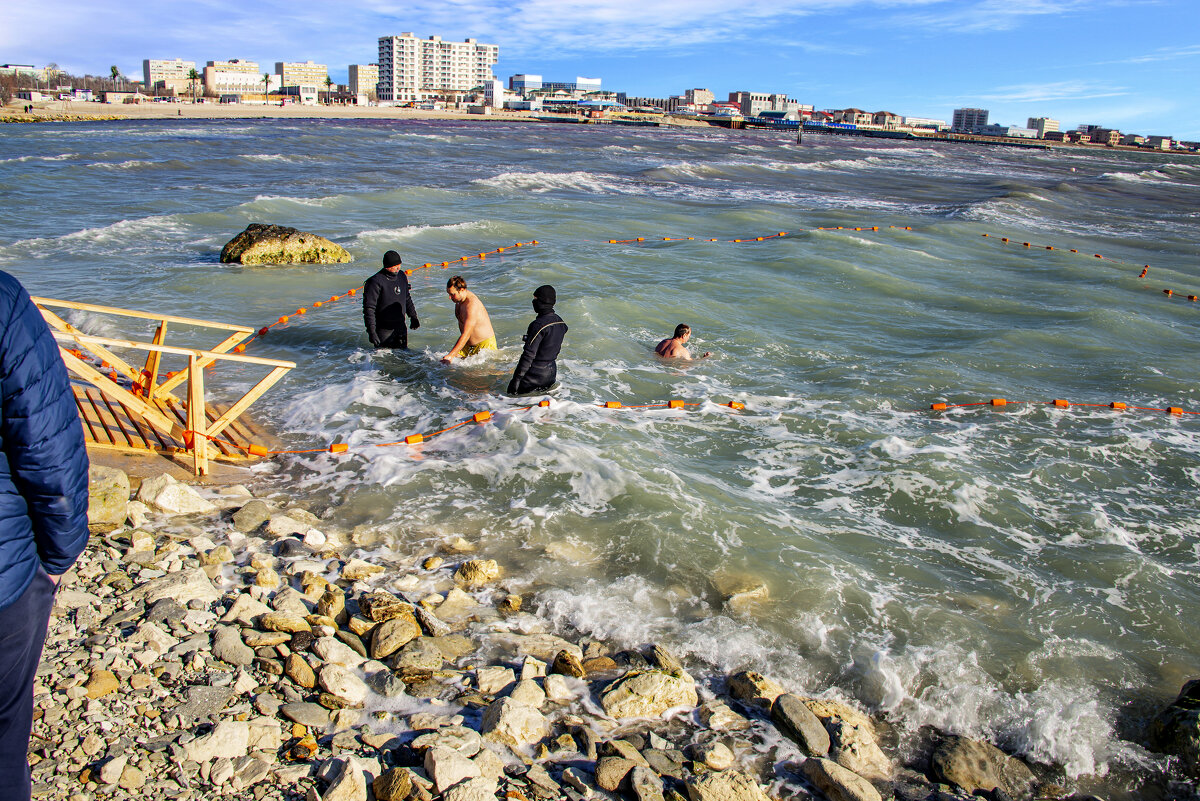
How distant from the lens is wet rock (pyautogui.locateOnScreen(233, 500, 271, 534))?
17.8ft

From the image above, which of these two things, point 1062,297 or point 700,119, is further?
point 700,119

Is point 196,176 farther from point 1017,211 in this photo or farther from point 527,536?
point 1017,211

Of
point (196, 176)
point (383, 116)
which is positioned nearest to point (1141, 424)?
point (196, 176)

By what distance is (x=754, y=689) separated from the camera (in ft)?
13.6

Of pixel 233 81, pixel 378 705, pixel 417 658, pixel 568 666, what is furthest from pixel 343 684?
pixel 233 81

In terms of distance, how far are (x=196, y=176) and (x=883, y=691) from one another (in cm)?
3254

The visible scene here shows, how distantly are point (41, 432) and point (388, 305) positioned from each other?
7511 mm

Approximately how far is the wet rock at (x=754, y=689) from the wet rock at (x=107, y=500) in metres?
4.01

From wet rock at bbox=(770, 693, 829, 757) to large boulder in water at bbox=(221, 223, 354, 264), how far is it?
14.0 m

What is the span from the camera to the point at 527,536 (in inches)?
229

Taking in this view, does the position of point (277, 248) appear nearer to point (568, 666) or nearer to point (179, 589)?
point (179, 589)

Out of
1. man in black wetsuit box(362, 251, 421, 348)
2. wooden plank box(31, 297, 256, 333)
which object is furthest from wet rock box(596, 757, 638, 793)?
man in black wetsuit box(362, 251, 421, 348)

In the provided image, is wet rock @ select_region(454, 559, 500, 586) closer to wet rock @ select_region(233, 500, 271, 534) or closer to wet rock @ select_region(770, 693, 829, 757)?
wet rock @ select_region(233, 500, 271, 534)

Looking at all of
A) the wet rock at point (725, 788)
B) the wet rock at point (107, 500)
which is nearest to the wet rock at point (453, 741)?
the wet rock at point (725, 788)
